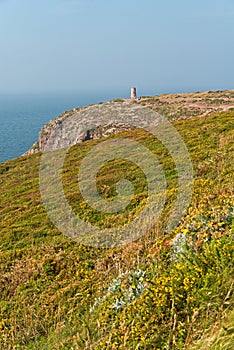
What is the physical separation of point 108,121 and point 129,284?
5080cm

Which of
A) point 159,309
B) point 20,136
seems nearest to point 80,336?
point 159,309

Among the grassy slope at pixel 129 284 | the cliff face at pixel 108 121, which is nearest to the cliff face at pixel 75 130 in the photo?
the cliff face at pixel 108 121

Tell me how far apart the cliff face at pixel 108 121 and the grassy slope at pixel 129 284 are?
1400 inches

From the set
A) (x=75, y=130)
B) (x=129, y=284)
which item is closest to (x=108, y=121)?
(x=75, y=130)

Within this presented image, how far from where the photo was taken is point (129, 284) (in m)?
7.14

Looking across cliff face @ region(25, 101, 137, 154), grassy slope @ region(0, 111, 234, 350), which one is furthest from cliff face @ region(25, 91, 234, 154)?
grassy slope @ region(0, 111, 234, 350)

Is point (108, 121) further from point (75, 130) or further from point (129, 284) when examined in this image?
point (129, 284)

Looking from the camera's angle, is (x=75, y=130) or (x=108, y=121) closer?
(x=108, y=121)

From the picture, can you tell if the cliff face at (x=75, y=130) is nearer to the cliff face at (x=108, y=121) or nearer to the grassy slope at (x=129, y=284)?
the cliff face at (x=108, y=121)

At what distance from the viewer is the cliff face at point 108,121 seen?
52.3 m

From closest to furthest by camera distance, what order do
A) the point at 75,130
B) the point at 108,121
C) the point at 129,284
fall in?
the point at 129,284 < the point at 108,121 < the point at 75,130

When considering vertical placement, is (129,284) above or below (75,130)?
above

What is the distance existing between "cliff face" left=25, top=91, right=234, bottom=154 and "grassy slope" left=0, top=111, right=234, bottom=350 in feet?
117

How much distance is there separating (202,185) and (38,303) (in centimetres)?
656
